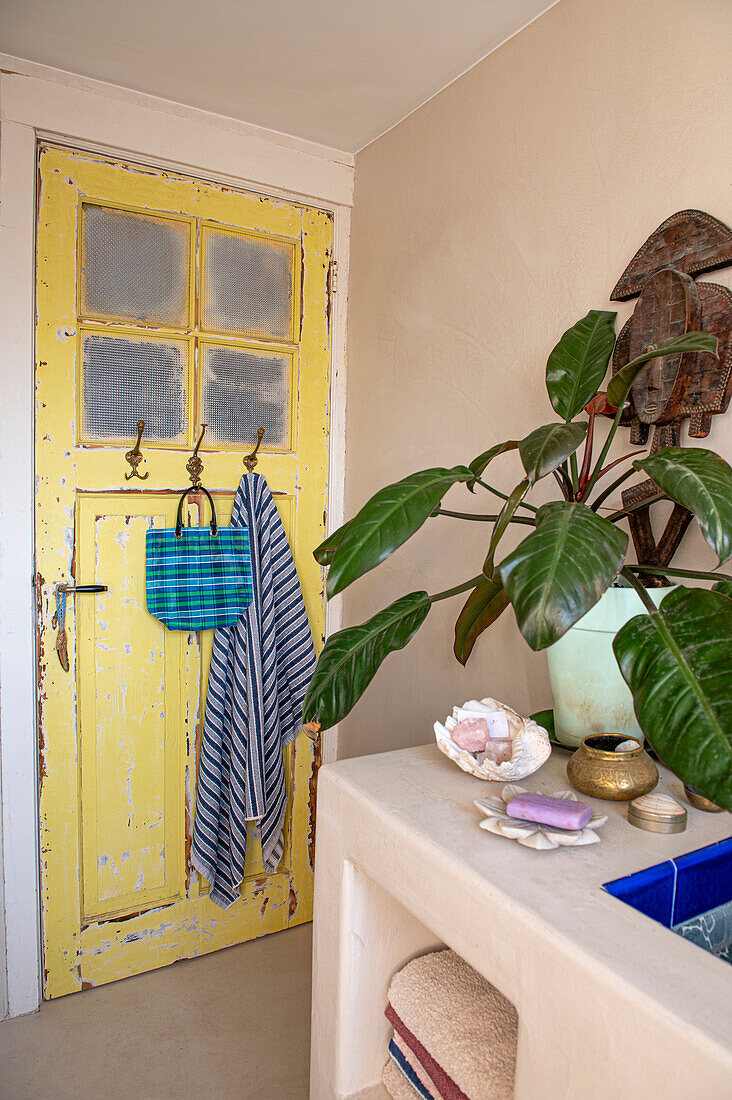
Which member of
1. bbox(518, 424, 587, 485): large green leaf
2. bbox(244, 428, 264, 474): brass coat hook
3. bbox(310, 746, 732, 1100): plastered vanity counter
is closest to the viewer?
bbox(310, 746, 732, 1100): plastered vanity counter

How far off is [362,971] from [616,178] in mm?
1351

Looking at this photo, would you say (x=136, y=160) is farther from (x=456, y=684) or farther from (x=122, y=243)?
(x=456, y=684)

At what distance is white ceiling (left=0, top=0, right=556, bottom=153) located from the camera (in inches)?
58.4

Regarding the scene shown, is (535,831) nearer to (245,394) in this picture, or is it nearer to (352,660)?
Answer: (352,660)

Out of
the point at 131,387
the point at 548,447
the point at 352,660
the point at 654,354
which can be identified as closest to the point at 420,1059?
the point at 352,660

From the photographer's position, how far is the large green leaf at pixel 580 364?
3.57 ft

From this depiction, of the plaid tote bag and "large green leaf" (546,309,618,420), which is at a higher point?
"large green leaf" (546,309,618,420)

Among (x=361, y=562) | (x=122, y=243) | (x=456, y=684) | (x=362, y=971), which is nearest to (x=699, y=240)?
(x=361, y=562)

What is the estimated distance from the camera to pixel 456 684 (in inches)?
67.7

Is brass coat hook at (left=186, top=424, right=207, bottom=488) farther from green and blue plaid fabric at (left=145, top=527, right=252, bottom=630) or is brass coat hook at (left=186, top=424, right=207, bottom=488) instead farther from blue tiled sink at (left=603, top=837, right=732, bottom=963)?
blue tiled sink at (left=603, top=837, right=732, bottom=963)

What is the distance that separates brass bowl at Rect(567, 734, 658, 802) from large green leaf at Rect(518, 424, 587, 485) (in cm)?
38

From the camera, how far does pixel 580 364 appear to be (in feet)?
3.63

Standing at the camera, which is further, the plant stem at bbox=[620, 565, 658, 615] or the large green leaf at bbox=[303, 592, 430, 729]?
the large green leaf at bbox=[303, 592, 430, 729]

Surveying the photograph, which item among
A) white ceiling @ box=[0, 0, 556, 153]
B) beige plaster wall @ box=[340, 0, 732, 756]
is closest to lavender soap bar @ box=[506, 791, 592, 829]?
beige plaster wall @ box=[340, 0, 732, 756]
